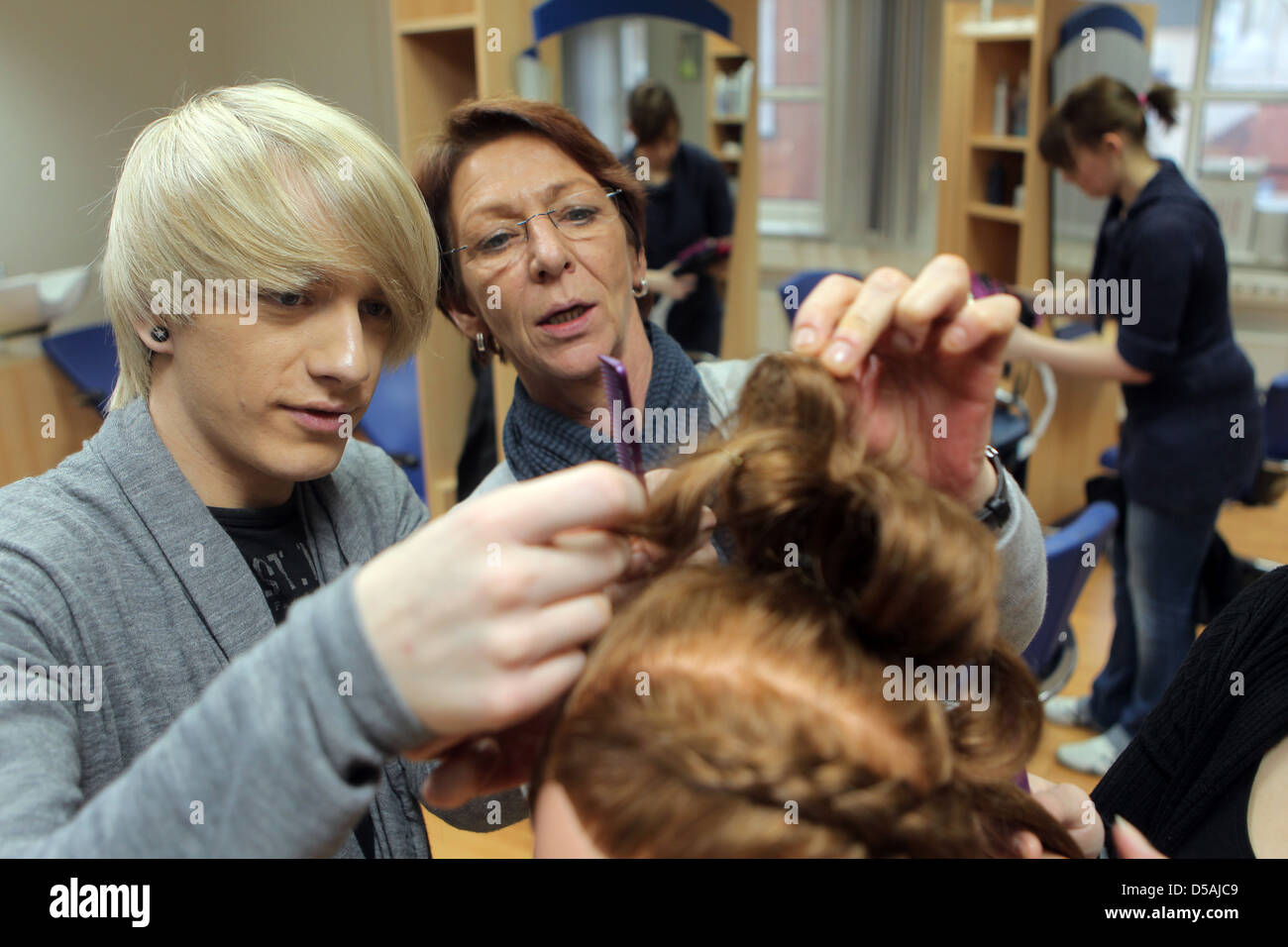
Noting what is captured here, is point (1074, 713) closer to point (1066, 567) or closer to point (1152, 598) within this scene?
point (1152, 598)

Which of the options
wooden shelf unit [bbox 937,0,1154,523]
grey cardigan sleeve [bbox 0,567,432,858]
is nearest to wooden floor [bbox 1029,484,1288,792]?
wooden shelf unit [bbox 937,0,1154,523]

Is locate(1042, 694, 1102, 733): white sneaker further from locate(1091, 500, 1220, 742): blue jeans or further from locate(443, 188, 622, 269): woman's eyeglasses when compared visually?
locate(443, 188, 622, 269): woman's eyeglasses

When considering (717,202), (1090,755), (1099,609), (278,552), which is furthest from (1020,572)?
(1099,609)

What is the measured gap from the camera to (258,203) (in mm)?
785

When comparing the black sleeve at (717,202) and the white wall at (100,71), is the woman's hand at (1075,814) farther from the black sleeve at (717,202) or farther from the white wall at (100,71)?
the white wall at (100,71)

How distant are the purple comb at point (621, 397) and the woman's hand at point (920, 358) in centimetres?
14

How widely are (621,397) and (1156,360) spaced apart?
1.95 m

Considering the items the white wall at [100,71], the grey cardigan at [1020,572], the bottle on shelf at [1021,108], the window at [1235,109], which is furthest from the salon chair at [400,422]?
the window at [1235,109]

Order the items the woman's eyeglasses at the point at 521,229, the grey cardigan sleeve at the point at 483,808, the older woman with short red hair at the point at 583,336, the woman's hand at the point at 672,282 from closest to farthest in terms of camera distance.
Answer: the older woman with short red hair at the point at 583,336
the grey cardigan sleeve at the point at 483,808
the woman's eyeglasses at the point at 521,229
the woman's hand at the point at 672,282

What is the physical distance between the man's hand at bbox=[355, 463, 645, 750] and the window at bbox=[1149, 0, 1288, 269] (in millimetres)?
5035

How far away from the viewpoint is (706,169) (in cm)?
278

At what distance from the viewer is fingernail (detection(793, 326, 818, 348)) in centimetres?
70

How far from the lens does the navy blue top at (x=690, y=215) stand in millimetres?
2617
